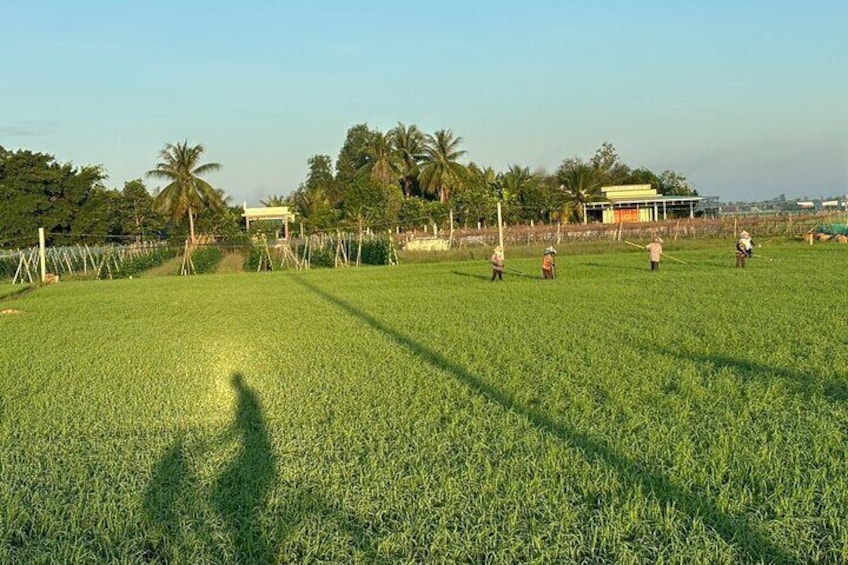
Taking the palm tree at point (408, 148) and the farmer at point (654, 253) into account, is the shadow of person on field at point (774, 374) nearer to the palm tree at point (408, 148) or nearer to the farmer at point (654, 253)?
the farmer at point (654, 253)

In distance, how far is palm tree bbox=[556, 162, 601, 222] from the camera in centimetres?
5256

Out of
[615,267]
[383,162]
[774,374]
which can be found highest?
[383,162]

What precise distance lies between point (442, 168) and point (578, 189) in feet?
31.6

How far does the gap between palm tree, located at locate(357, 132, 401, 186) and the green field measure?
4373cm

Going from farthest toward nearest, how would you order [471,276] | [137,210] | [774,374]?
1. [137,210]
2. [471,276]
3. [774,374]

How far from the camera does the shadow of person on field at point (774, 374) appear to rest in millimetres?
6172

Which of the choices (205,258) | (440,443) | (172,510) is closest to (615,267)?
(440,443)

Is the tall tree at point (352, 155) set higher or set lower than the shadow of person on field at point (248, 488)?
higher

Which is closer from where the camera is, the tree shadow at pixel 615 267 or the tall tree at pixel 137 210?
the tree shadow at pixel 615 267

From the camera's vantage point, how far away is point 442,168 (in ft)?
179

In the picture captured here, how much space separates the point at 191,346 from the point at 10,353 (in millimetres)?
2456

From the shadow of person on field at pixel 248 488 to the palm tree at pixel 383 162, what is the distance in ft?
158

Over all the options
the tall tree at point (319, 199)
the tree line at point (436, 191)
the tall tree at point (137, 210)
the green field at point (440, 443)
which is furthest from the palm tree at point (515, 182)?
the green field at point (440, 443)

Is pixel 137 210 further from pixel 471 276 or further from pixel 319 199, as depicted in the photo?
pixel 471 276
